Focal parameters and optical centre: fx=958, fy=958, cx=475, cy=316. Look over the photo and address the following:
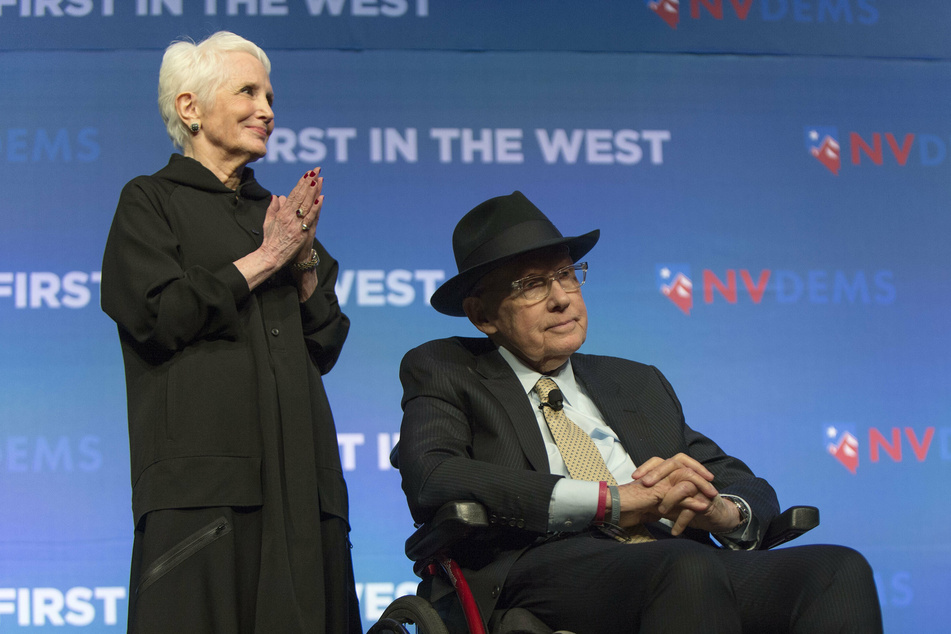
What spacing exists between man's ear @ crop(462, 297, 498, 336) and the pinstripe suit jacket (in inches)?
1.9

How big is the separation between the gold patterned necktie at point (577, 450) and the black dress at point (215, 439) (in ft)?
1.57

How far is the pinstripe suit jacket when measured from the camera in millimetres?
1836

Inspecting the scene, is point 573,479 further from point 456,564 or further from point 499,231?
point 499,231

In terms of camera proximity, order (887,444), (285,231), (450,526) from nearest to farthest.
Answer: (450,526)
(285,231)
(887,444)

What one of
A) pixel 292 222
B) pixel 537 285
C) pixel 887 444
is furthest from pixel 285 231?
pixel 887 444

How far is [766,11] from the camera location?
3.67 m

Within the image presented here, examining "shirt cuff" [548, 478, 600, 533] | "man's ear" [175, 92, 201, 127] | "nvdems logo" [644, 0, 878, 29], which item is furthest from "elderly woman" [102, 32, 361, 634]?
"nvdems logo" [644, 0, 878, 29]

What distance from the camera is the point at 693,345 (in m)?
3.47

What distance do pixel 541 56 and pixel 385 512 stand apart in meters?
1.77

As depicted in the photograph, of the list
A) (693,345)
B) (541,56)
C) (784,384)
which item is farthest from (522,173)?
(784,384)

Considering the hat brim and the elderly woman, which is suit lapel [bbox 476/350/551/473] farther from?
the elderly woman

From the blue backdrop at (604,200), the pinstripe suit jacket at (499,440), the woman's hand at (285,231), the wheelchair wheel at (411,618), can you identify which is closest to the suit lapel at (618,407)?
the pinstripe suit jacket at (499,440)

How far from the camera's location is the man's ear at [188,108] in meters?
2.10

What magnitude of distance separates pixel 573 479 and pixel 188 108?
3.80 ft
